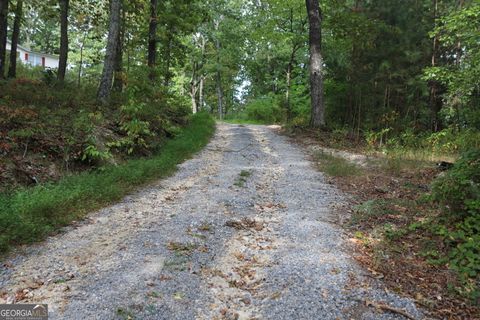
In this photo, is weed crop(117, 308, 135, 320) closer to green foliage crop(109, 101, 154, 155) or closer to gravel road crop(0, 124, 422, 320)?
gravel road crop(0, 124, 422, 320)

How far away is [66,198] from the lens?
5406mm

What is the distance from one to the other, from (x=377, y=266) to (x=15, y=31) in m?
16.6

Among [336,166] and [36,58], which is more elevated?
[36,58]

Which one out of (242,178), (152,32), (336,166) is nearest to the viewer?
(242,178)

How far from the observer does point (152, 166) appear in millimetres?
8094

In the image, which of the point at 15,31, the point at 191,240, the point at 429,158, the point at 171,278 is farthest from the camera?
the point at 15,31

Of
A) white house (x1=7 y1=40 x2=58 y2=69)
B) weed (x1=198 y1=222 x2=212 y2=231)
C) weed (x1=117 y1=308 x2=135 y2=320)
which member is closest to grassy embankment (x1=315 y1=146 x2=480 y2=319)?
weed (x1=198 y1=222 x2=212 y2=231)

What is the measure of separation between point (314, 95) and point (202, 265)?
11.2m

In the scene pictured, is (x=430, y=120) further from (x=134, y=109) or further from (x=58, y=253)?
(x=58, y=253)

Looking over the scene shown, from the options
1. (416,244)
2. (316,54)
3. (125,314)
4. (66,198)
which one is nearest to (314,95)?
(316,54)

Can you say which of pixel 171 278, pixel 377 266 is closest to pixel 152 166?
pixel 171 278

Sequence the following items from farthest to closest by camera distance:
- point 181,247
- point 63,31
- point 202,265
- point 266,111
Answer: point 266,111 → point 63,31 → point 181,247 → point 202,265

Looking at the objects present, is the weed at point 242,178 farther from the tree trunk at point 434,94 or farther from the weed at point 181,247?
the tree trunk at point 434,94

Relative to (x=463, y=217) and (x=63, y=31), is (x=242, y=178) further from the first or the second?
(x=63, y=31)
